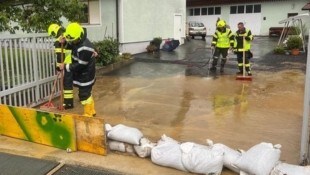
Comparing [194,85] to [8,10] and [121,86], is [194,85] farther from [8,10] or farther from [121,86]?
[8,10]

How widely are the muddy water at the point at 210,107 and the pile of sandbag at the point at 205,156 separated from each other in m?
0.76

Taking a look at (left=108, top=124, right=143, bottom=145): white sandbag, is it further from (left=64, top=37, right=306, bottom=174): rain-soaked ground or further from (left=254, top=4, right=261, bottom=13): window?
(left=254, top=4, right=261, bottom=13): window

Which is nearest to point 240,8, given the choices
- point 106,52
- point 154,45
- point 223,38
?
point 154,45

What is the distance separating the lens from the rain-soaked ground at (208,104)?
18.7 feet

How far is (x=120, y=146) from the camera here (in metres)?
4.93

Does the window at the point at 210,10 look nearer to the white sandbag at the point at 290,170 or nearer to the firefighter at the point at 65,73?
the firefighter at the point at 65,73

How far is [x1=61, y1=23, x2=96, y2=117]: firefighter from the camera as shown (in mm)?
6191

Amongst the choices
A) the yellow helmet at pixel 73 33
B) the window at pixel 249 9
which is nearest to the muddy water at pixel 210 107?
the yellow helmet at pixel 73 33

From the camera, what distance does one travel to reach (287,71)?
40.5ft

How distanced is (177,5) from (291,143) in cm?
1798

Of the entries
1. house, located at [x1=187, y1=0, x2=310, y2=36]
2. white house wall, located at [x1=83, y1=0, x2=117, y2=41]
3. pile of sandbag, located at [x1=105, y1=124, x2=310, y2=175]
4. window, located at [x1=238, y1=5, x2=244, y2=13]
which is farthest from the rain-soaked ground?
window, located at [x1=238, y1=5, x2=244, y2=13]

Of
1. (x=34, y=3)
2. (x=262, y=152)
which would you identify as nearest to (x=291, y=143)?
(x=262, y=152)

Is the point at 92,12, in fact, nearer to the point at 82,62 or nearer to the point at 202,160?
the point at 82,62

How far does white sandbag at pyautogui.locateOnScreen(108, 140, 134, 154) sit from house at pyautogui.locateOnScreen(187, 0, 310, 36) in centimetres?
3132
